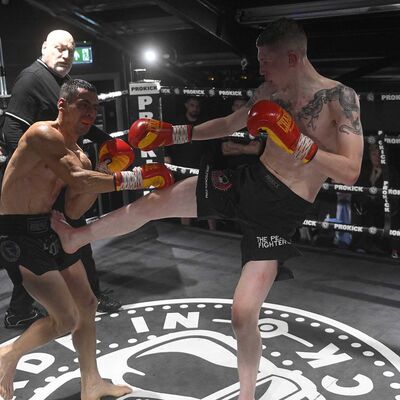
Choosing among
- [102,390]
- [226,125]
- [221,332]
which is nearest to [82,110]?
[226,125]

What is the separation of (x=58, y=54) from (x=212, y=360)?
1.58m

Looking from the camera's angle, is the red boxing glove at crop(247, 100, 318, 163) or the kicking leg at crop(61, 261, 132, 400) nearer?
the red boxing glove at crop(247, 100, 318, 163)

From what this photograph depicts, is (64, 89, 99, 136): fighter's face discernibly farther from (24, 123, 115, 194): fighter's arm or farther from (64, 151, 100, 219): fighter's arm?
(64, 151, 100, 219): fighter's arm

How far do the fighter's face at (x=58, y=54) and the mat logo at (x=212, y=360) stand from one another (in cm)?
123

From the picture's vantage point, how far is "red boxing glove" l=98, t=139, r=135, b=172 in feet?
7.44

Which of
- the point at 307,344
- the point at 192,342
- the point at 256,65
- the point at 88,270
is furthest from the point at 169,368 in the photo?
the point at 256,65

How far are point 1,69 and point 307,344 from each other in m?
2.68

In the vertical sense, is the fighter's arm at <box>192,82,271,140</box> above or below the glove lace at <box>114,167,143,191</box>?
above

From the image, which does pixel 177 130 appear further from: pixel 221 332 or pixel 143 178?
pixel 221 332

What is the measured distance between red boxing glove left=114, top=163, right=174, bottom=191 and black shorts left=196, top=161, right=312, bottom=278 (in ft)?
0.47

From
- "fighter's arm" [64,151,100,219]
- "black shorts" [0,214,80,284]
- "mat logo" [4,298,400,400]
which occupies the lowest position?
"mat logo" [4,298,400,400]

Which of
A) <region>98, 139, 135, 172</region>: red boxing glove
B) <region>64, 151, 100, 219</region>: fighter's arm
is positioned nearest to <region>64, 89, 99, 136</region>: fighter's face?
<region>64, 151, 100, 219</region>: fighter's arm

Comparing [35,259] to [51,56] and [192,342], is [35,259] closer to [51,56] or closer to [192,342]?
[192,342]

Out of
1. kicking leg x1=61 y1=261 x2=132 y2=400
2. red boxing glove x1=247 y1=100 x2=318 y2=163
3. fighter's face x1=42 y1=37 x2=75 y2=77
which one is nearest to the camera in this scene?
red boxing glove x1=247 y1=100 x2=318 y2=163
